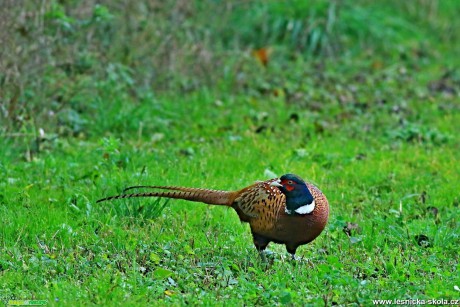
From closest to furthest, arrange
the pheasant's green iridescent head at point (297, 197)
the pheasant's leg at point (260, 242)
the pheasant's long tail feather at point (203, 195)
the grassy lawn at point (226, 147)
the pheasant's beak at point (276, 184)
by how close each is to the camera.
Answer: the grassy lawn at point (226, 147)
the pheasant's green iridescent head at point (297, 197)
the pheasant's beak at point (276, 184)
the pheasant's leg at point (260, 242)
the pheasant's long tail feather at point (203, 195)

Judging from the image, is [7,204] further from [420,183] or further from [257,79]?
[257,79]

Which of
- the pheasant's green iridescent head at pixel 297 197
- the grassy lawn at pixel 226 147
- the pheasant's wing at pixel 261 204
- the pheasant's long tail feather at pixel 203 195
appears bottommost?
the grassy lawn at pixel 226 147

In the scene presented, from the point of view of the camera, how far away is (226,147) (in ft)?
28.4

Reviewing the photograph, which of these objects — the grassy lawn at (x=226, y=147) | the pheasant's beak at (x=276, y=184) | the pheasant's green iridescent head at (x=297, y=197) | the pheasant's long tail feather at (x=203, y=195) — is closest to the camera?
the grassy lawn at (x=226, y=147)

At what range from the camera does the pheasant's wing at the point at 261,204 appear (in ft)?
18.9

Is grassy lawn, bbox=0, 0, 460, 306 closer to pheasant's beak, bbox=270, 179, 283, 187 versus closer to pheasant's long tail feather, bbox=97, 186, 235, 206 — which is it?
pheasant's long tail feather, bbox=97, 186, 235, 206

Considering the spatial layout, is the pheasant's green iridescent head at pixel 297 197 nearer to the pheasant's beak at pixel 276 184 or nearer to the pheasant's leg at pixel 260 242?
the pheasant's beak at pixel 276 184

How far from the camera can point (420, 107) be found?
10.6m

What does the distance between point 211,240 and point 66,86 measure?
3.51 metres

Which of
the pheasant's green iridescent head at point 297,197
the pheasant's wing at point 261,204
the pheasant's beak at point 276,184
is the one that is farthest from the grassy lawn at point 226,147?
the pheasant's beak at point 276,184

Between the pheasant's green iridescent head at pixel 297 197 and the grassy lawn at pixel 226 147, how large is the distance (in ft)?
1.16

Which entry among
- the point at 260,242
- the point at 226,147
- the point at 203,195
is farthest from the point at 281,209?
the point at 226,147

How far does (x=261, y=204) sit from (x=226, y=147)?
113 inches

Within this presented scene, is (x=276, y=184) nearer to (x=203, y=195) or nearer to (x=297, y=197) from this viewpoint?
(x=297, y=197)
